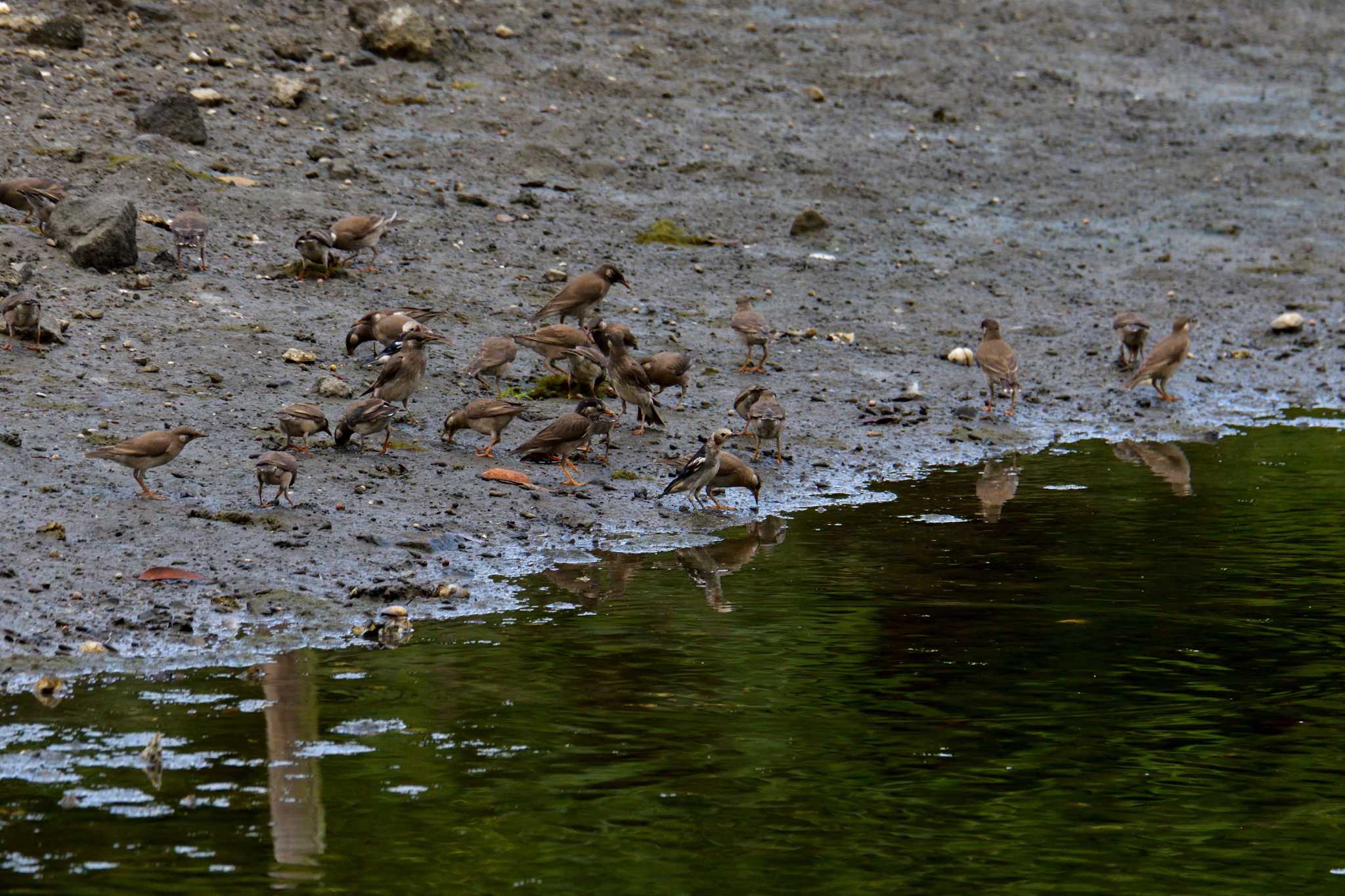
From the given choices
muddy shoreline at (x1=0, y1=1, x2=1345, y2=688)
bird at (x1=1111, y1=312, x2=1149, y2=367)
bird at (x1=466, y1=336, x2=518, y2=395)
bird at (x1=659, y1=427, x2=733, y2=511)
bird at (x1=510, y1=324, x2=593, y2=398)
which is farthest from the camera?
bird at (x1=1111, y1=312, x2=1149, y2=367)

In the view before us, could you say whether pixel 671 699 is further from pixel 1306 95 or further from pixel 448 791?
pixel 1306 95

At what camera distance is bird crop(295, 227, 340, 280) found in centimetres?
1373

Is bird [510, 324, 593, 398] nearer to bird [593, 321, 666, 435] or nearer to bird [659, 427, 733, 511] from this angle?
bird [593, 321, 666, 435]

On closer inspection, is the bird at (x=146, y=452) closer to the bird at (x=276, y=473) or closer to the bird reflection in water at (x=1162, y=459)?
the bird at (x=276, y=473)

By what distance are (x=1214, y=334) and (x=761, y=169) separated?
17.7 ft

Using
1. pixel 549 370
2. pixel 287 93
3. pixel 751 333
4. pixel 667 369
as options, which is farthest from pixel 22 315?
pixel 287 93

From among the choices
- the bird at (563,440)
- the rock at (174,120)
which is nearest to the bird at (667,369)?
the bird at (563,440)

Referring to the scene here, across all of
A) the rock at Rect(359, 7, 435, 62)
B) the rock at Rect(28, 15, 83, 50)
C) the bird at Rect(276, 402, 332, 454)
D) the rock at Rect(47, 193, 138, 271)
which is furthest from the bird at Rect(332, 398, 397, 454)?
the rock at Rect(359, 7, 435, 62)

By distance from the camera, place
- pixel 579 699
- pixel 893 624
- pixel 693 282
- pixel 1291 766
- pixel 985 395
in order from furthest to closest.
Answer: pixel 693 282
pixel 985 395
pixel 893 624
pixel 579 699
pixel 1291 766

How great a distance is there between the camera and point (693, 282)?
1572 cm

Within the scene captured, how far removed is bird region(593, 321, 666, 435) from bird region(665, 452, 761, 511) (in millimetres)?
1034

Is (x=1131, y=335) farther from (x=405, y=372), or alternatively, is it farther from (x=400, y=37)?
(x=400, y=37)

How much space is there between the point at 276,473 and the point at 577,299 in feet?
15.5

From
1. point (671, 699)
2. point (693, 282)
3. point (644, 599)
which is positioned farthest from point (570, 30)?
point (671, 699)
